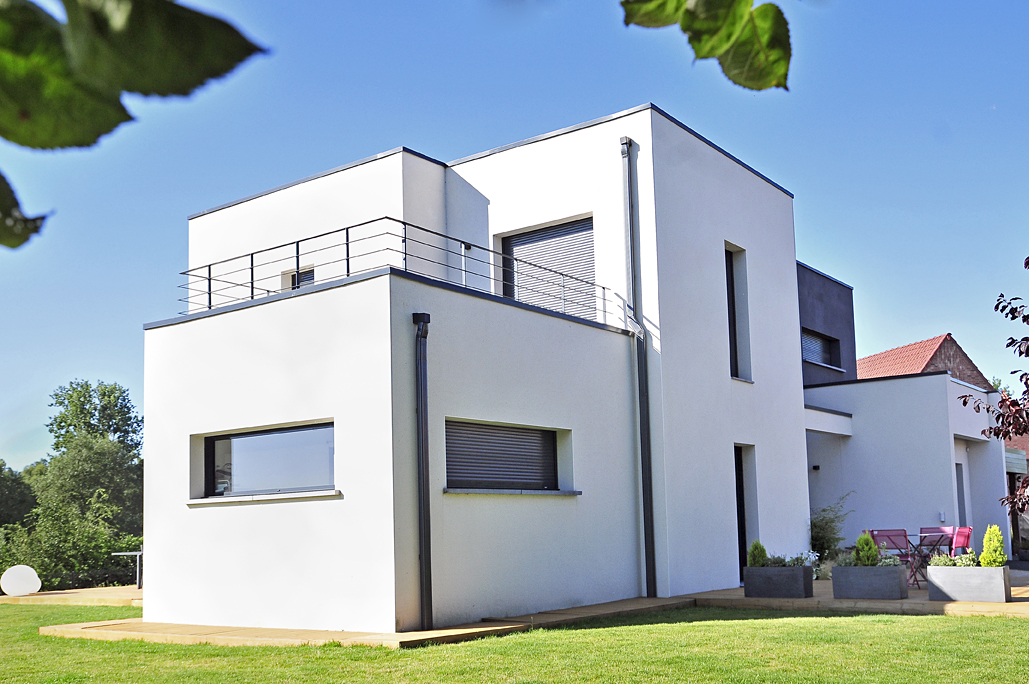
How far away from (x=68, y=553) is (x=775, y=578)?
14.0 metres

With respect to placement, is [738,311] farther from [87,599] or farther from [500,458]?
[87,599]

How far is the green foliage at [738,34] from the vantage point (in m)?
0.66

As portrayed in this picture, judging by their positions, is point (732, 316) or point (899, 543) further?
point (732, 316)

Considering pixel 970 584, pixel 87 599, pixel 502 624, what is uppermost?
pixel 970 584

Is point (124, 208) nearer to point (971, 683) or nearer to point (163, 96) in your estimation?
point (163, 96)

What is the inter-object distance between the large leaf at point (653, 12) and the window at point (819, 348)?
64.6ft

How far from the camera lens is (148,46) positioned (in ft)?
1.57

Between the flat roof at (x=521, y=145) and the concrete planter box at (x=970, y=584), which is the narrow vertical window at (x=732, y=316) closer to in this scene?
the flat roof at (x=521, y=145)

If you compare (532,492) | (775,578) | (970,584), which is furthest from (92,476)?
(970,584)

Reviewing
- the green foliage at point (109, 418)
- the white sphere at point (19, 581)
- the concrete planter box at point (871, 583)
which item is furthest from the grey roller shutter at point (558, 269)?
the green foliage at point (109, 418)

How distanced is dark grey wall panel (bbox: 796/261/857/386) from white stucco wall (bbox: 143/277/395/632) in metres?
11.9

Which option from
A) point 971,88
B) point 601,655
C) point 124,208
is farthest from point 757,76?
point 601,655

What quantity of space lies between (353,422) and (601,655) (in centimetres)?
357

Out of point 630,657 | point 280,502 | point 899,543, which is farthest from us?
point 899,543
